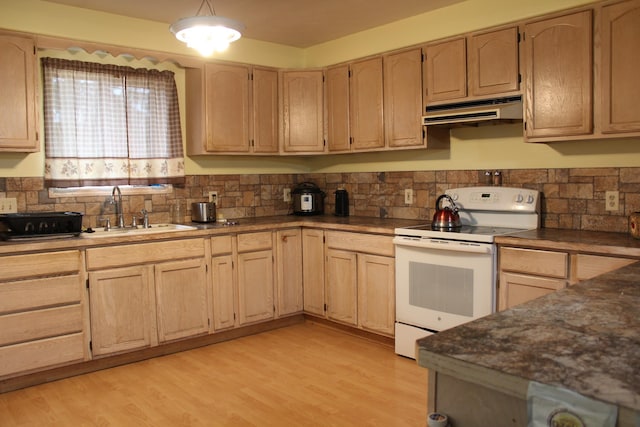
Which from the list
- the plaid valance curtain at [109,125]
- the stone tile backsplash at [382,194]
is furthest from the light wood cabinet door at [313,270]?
the plaid valance curtain at [109,125]

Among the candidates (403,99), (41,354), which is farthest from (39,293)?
(403,99)

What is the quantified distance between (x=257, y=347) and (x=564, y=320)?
289cm

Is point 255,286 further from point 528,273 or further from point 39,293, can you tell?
point 528,273

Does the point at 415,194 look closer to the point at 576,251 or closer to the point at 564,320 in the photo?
the point at 576,251

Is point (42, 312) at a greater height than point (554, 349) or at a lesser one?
lesser

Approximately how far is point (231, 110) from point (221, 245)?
119 centimetres

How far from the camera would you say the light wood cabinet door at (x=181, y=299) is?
150 inches

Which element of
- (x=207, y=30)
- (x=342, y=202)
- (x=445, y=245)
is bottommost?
(x=445, y=245)

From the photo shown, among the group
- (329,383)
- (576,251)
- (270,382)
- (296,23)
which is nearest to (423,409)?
(329,383)

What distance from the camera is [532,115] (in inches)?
134

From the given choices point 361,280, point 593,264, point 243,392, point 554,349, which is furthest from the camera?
point 361,280

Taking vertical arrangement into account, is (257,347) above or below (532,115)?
below

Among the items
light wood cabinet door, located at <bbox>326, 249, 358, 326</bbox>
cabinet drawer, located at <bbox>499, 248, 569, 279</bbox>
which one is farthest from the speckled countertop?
light wood cabinet door, located at <bbox>326, 249, 358, 326</bbox>

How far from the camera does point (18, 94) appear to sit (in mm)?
3529
